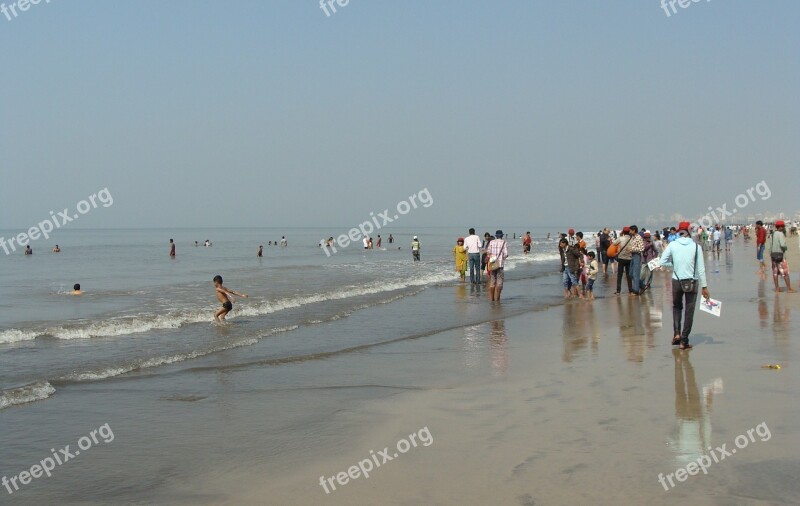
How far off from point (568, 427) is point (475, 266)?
1701cm

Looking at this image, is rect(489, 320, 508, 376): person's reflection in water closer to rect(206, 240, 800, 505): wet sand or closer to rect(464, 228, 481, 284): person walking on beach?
rect(206, 240, 800, 505): wet sand

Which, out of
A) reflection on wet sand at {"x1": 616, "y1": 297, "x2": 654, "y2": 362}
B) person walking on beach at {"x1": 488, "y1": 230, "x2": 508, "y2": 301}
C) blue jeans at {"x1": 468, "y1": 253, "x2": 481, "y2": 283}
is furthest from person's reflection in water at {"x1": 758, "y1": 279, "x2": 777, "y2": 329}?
blue jeans at {"x1": 468, "y1": 253, "x2": 481, "y2": 283}

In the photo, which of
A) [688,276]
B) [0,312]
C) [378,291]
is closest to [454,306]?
[378,291]

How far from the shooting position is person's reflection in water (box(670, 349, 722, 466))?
208 inches

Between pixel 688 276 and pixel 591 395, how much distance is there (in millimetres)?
3189

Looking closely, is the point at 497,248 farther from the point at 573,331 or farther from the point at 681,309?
the point at 681,309

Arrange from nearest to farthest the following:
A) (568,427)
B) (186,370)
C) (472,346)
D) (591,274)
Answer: (568,427)
(186,370)
(472,346)
(591,274)

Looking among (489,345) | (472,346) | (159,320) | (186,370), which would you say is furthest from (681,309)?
(159,320)

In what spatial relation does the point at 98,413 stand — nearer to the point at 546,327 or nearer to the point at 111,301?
the point at 546,327

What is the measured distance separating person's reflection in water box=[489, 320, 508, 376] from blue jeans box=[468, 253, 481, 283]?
891 cm

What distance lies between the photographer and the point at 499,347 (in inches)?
421

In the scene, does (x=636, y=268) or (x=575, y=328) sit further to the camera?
(x=636, y=268)

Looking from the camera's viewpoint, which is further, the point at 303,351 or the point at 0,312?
the point at 0,312

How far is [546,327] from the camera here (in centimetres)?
1274
